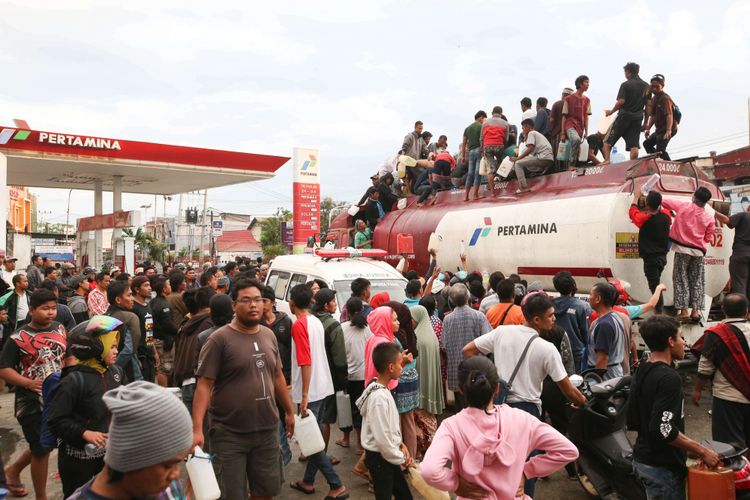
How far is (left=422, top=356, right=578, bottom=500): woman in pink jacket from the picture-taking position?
8.01 ft

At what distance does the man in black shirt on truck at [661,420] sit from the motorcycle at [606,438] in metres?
0.75

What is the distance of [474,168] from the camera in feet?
35.2

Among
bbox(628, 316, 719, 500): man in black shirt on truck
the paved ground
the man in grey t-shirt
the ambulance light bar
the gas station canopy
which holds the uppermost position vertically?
the gas station canopy

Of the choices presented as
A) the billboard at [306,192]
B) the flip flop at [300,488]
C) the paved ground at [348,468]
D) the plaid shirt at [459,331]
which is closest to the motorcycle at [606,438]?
the paved ground at [348,468]

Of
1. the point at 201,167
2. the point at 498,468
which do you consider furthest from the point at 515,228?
the point at 201,167

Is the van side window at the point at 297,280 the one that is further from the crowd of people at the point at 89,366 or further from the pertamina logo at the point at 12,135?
the pertamina logo at the point at 12,135

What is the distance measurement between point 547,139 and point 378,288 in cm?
409

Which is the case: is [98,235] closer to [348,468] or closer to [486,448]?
[348,468]

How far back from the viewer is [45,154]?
1638 centimetres

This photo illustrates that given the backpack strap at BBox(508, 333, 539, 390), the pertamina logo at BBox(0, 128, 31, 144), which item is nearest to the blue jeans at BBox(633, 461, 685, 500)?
the backpack strap at BBox(508, 333, 539, 390)

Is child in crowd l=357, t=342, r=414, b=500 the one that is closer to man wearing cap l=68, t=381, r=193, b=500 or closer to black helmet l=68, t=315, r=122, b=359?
black helmet l=68, t=315, r=122, b=359

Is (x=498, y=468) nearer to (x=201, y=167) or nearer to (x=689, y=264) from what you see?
(x=689, y=264)

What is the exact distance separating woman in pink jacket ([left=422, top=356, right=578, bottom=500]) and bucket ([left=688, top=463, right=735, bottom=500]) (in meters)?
1.09

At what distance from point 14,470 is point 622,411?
16.0 ft
